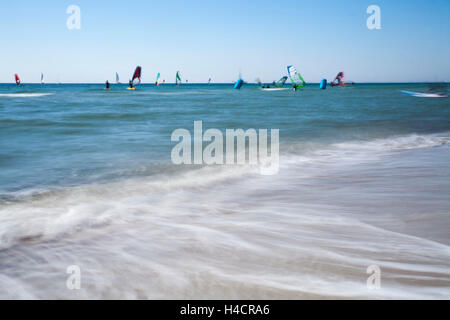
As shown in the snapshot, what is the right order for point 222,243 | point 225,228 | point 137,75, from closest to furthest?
point 222,243, point 225,228, point 137,75

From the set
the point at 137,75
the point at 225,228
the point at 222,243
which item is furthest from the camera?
the point at 137,75

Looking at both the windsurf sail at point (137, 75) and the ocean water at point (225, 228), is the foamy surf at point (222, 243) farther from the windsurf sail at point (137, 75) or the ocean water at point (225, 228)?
the windsurf sail at point (137, 75)

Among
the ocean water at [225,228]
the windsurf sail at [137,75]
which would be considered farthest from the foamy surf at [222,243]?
the windsurf sail at [137,75]

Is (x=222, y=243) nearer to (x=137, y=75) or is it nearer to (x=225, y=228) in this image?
(x=225, y=228)

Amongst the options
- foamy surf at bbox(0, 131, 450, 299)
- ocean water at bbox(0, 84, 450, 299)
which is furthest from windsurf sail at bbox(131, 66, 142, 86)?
foamy surf at bbox(0, 131, 450, 299)

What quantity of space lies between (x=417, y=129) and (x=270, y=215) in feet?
33.4

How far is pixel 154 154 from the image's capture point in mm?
7152

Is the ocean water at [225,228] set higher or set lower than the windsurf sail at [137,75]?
lower

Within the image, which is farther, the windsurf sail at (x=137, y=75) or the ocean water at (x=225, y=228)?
the windsurf sail at (x=137, y=75)

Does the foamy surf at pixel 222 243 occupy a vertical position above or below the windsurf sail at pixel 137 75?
below

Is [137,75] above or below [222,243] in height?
above

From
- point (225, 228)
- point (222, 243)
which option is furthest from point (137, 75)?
point (222, 243)

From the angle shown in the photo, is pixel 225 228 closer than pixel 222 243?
No

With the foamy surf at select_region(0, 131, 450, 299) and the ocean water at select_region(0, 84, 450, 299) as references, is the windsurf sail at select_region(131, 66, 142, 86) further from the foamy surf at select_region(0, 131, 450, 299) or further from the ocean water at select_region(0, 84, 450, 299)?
the foamy surf at select_region(0, 131, 450, 299)
